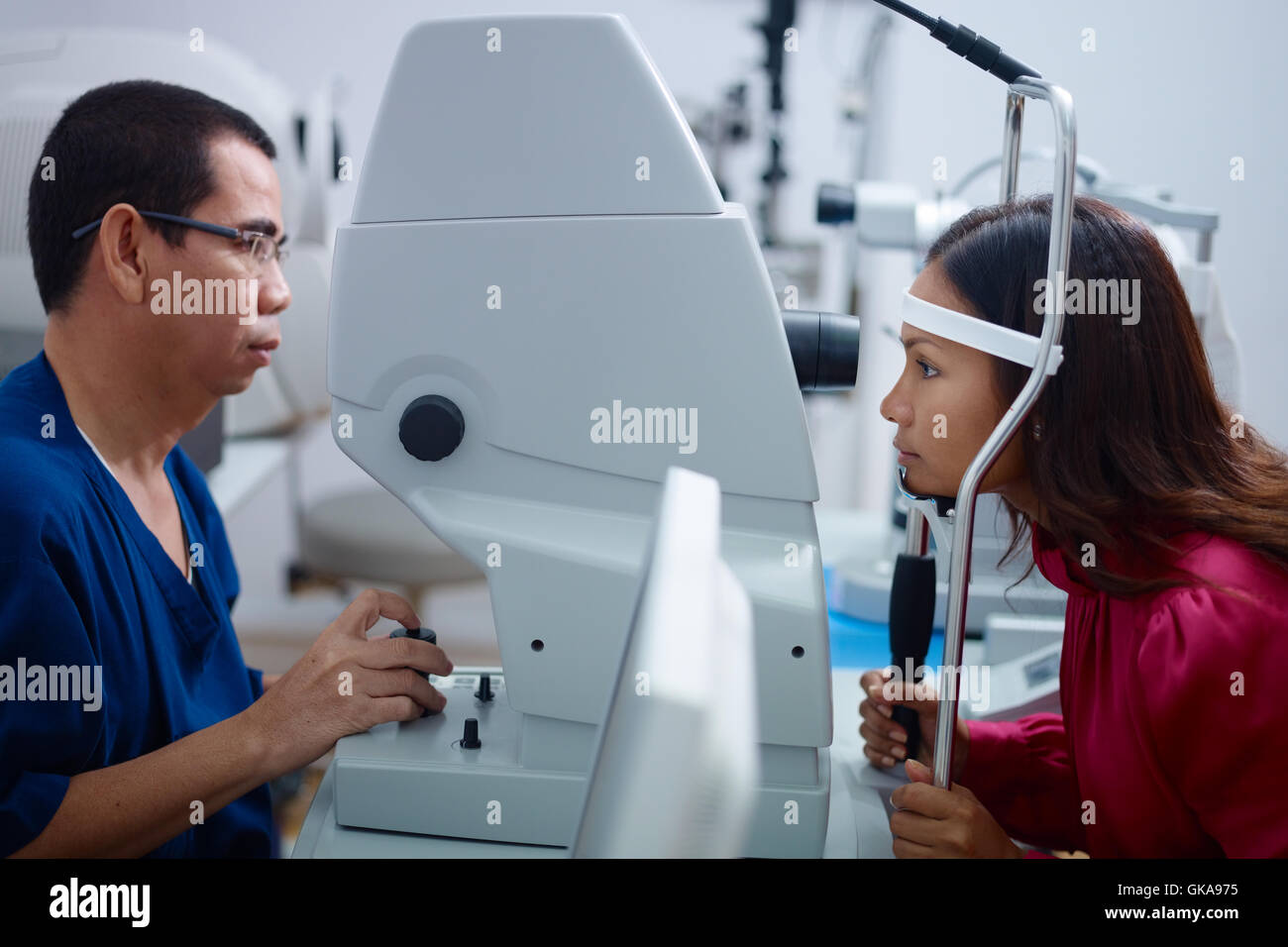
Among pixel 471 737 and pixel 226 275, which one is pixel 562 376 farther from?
pixel 226 275

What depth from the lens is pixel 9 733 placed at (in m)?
0.78

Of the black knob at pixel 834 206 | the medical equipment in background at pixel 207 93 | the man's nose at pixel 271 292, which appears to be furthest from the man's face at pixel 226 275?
the black knob at pixel 834 206

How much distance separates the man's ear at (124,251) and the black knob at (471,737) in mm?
538

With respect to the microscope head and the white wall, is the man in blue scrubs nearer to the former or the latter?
the microscope head

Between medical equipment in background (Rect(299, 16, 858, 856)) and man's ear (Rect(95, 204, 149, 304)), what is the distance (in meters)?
0.34

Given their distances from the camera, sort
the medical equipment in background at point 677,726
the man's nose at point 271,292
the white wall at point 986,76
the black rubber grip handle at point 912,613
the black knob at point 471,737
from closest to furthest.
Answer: the medical equipment in background at point 677,726, the black knob at point 471,737, the black rubber grip handle at point 912,613, the man's nose at point 271,292, the white wall at point 986,76

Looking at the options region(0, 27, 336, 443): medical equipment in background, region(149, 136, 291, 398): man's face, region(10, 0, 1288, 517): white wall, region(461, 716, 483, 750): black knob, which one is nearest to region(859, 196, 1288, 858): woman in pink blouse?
region(461, 716, 483, 750): black knob

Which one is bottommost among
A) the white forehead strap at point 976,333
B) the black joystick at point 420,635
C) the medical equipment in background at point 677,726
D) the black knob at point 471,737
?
the black knob at point 471,737

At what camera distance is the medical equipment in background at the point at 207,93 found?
5.11ft

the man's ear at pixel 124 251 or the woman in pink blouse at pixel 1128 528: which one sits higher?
the man's ear at pixel 124 251

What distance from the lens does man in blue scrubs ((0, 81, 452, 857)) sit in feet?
2.64

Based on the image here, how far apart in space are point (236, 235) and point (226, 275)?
43 mm

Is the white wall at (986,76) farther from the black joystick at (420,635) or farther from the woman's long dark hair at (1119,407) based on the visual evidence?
the black joystick at (420,635)

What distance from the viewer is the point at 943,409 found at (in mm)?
871
